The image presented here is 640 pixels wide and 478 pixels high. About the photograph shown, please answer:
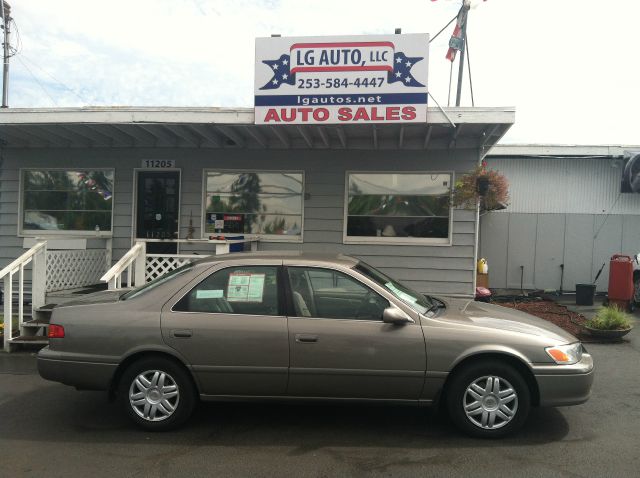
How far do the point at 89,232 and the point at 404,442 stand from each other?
799 centimetres

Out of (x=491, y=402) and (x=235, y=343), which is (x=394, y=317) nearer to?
(x=491, y=402)

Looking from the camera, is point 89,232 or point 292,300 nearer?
Result: point 292,300

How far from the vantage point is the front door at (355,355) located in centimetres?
405

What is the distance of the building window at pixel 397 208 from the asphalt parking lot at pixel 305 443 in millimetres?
4590

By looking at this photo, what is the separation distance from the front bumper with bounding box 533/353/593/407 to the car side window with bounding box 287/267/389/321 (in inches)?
52.4

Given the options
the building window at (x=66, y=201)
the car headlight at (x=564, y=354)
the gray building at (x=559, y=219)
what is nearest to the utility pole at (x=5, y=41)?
the building window at (x=66, y=201)

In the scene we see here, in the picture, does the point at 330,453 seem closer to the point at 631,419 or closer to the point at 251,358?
the point at 251,358

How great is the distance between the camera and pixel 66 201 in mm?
10047

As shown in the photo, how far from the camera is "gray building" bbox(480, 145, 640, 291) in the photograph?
12.0 meters

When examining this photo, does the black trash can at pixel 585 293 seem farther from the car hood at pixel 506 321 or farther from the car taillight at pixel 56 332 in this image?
the car taillight at pixel 56 332

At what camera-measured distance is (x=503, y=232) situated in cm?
1221

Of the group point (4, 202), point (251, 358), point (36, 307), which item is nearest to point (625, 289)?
point (251, 358)

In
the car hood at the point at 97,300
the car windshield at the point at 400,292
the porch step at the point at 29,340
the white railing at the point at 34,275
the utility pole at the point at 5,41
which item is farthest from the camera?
the utility pole at the point at 5,41

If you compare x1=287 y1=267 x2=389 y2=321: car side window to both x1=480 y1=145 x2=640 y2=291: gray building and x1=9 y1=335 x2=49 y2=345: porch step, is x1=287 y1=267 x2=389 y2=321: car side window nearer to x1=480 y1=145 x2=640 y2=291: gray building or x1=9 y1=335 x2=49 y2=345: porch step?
x1=9 y1=335 x2=49 y2=345: porch step
